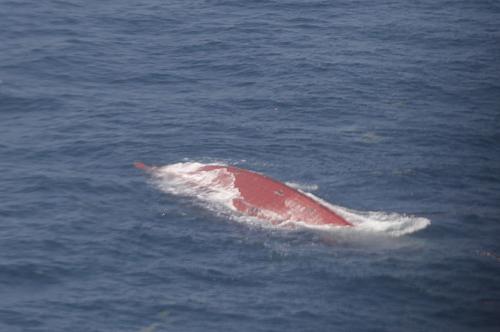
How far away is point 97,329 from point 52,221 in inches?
365

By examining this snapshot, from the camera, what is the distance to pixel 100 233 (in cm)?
3953

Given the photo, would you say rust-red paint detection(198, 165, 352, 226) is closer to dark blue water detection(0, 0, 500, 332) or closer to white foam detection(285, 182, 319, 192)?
dark blue water detection(0, 0, 500, 332)

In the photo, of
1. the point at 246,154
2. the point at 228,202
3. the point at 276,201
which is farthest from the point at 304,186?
the point at 246,154

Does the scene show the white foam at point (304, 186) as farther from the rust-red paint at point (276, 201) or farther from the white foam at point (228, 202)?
the rust-red paint at point (276, 201)

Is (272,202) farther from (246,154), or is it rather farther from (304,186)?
(246,154)

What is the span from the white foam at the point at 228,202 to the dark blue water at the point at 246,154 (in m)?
0.65

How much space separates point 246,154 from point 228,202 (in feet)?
19.9

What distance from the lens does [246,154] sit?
155 feet

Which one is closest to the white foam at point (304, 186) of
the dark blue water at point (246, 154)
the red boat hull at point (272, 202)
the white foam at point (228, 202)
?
the white foam at point (228, 202)

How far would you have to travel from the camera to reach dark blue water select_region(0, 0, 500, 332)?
34.2 meters

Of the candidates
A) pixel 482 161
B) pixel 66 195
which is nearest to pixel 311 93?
pixel 482 161

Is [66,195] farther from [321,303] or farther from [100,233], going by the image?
[321,303]

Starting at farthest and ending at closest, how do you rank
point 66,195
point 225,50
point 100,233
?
1. point 225,50
2. point 66,195
3. point 100,233

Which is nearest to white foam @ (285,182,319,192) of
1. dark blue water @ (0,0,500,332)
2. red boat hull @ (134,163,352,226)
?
dark blue water @ (0,0,500,332)
